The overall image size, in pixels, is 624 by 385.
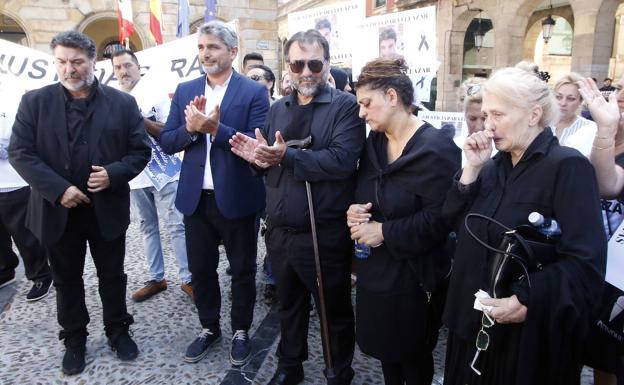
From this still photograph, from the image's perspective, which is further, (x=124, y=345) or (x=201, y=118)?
(x=124, y=345)

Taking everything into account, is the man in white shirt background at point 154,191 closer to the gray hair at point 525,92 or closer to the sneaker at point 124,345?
the sneaker at point 124,345

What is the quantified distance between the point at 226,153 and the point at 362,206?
3.56 ft

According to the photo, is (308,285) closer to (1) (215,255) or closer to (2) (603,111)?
(1) (215,255)

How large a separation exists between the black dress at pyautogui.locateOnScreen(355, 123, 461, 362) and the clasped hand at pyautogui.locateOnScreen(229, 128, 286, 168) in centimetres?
46

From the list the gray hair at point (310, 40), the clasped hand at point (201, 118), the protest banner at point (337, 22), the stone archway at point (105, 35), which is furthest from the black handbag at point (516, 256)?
the stone archway at point (105, 35)

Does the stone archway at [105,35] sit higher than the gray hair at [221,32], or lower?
higher

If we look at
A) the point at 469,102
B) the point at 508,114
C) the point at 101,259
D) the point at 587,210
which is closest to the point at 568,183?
the point at 587,210

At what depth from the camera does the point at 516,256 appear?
1.58 m

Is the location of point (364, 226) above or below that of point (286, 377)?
above

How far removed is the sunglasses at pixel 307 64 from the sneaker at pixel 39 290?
3.18 metres

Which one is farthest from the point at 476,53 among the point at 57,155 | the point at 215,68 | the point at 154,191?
the point at 57,155

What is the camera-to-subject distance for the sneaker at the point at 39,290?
13.0 feet

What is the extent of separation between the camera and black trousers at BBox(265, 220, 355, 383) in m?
2.50

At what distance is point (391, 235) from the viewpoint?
2.10m
